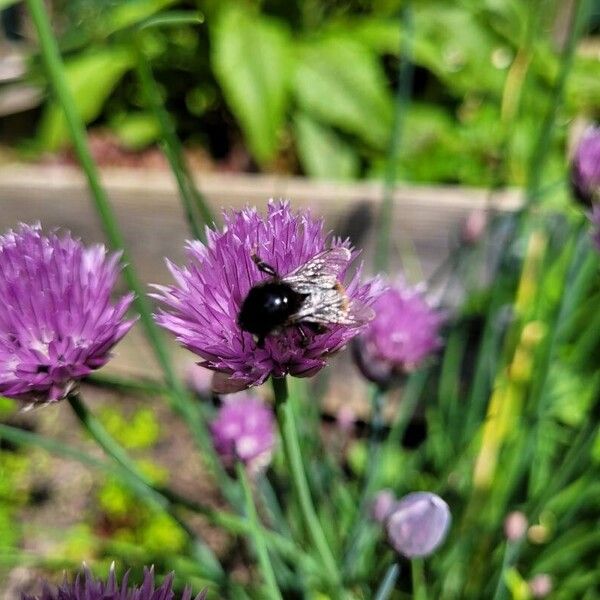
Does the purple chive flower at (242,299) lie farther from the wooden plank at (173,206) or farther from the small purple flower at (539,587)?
the wooden plank at (173,206)

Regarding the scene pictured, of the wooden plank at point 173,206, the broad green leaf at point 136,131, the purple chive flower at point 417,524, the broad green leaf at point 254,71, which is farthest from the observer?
the broad green leaf at point 136,131

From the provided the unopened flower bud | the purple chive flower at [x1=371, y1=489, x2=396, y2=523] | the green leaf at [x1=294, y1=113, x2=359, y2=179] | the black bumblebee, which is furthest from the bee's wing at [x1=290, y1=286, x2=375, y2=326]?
the green leaf at [x1=294, y1=113, x2=359, y2=179]

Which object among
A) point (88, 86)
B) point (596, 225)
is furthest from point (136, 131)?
point (596, 225)

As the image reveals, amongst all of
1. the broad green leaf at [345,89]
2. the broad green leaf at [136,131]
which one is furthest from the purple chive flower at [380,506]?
the broad green leaf at [136,131]

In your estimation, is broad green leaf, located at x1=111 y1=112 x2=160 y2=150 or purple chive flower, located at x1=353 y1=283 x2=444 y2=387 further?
broad green leaf, located at x1=111 y1=112 x2=160 y2=150

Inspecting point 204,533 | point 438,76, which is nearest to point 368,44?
point 438,76

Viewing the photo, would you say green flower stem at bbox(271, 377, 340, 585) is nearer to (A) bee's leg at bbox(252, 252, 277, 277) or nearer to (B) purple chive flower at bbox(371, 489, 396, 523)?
(A) bee's leg at bbox(252, 252, 277, 277)

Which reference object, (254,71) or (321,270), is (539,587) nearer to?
(321,270)
